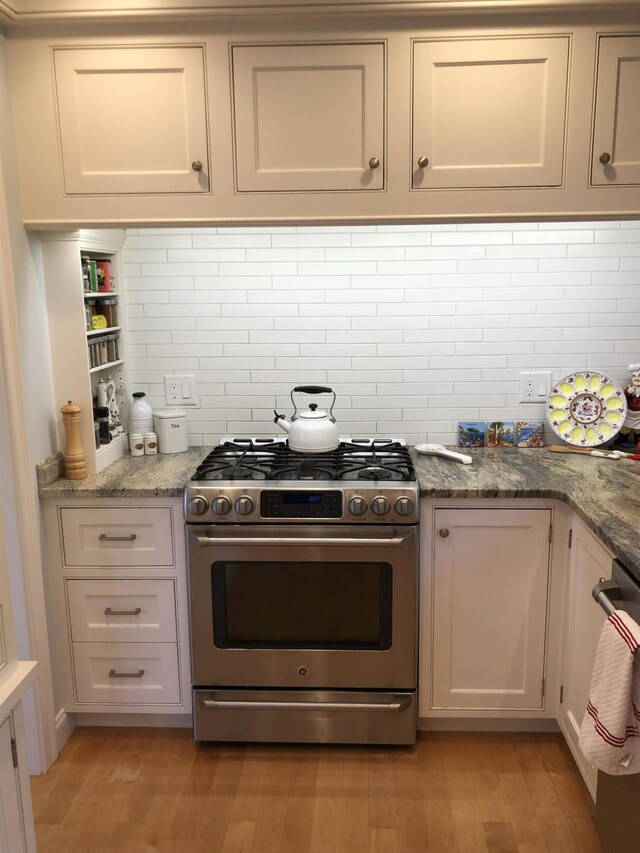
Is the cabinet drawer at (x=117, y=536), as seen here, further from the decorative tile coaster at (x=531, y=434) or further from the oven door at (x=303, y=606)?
the decorative tile coaster at (x=531, y=434)

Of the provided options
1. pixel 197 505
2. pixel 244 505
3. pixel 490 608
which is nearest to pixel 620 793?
pixel 490 608

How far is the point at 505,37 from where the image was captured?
230 cm

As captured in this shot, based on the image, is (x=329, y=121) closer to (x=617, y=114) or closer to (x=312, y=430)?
(x=617, y=114)

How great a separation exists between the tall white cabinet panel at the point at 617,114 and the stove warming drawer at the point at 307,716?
72.5 inches

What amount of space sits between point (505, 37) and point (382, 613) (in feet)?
6.15

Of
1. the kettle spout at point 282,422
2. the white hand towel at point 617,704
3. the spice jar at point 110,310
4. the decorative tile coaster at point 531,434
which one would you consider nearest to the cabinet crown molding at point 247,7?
the spice jar at point 110,310

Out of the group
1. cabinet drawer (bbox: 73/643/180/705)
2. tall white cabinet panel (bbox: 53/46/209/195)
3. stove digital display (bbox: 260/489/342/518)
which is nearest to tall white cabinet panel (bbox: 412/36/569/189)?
tall white cabinet panel (bbox: 53/46/209/195)

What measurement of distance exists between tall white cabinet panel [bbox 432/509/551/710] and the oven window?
0.72ft

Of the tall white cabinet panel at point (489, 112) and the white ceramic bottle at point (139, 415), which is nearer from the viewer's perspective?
the tall white cabinet panel at point (489, 112)

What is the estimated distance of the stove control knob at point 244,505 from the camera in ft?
7.82

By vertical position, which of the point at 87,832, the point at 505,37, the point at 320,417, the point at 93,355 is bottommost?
the point at 87,832

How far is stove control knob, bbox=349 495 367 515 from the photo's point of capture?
236cm

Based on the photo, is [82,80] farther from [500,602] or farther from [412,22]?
[500,602]

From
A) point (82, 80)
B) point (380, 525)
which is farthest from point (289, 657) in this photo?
point (82, 80)
